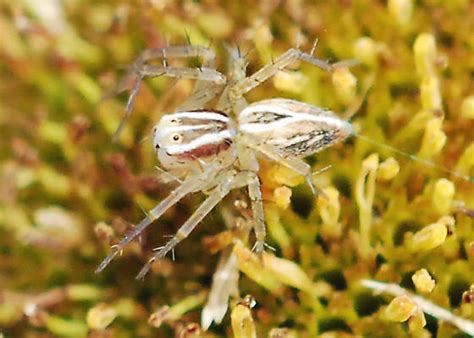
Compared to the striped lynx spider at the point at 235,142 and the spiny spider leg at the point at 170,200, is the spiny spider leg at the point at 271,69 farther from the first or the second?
the spiny spider leg at the point at 170,200

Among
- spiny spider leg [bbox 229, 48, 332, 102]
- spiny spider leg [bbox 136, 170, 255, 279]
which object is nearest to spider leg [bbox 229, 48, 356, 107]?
spiny spider leg [bbox 229, 48, 332, 102]

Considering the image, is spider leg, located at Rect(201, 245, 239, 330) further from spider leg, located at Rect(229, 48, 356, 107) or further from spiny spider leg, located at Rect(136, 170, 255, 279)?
spider leg, located at Rect(229, 48, 356, 107)

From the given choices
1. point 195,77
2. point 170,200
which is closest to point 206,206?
point 170,200

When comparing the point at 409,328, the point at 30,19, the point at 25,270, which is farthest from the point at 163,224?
the point at 30,19

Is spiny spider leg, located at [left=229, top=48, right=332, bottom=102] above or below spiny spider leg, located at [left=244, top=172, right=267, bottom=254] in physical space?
above

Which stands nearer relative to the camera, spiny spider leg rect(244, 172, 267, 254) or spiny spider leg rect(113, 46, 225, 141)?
spiny spider leg rect(244, 172, 267, 254)

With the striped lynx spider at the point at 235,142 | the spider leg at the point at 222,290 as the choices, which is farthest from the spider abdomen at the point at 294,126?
the spider leg at the point at 222,290

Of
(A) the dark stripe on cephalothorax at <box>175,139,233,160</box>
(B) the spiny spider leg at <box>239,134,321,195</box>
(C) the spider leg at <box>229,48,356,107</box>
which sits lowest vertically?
(B) the spiny spider leg at <box>239,134,321,195</box>

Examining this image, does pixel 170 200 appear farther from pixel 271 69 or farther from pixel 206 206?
pixel 271 69
